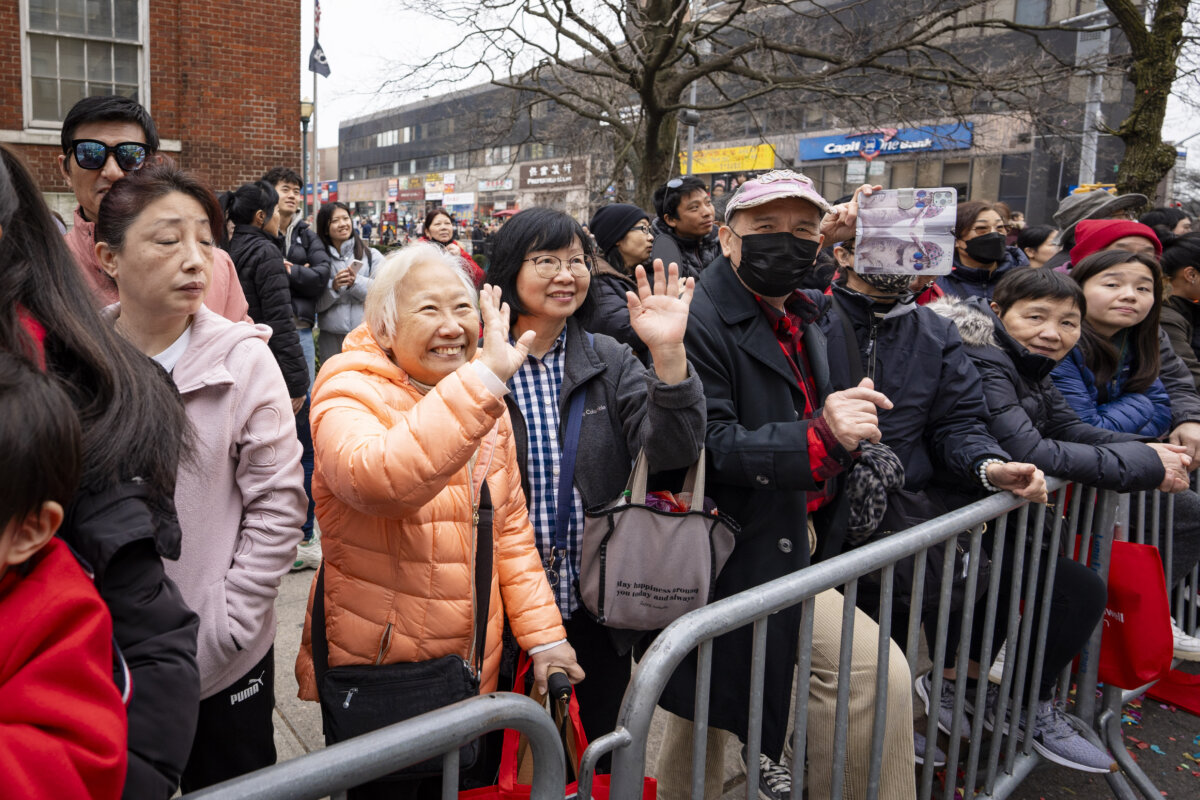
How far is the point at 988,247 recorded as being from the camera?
5.02m

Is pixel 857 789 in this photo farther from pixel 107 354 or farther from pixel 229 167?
pixel 229 167

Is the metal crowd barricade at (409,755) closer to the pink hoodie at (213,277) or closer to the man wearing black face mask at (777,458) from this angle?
the man wearing black face mask at (777,458)

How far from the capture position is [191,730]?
119cm

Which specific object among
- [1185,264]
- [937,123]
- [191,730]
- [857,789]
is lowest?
[857,789]

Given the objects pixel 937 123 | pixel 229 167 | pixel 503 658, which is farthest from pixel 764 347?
pixel 937 123

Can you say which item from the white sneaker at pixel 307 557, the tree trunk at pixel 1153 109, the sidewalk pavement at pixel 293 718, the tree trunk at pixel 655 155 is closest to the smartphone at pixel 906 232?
the sidewalk pavement at pixel 293 718

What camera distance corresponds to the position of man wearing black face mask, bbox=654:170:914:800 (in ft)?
7.16

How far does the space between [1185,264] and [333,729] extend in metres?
4.88

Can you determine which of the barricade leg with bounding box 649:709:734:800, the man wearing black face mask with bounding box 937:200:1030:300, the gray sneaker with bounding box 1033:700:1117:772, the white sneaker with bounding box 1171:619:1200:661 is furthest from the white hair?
the man wearing black face mask with bounding box 937:200:1030:300

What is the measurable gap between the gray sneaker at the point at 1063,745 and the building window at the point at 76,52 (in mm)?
11410

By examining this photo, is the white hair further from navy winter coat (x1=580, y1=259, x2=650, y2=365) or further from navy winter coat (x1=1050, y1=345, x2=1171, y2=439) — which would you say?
navy winter coat (x1=1050, y1=345, x2=1171, y2=439)

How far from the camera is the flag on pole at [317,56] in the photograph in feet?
72.0

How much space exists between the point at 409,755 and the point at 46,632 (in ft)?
1.67

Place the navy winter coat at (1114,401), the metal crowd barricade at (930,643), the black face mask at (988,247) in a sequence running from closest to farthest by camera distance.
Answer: the metal crowd barricade at (930,643)
the navy winter coat at (1114,401)
the black face mask at (988,247)
